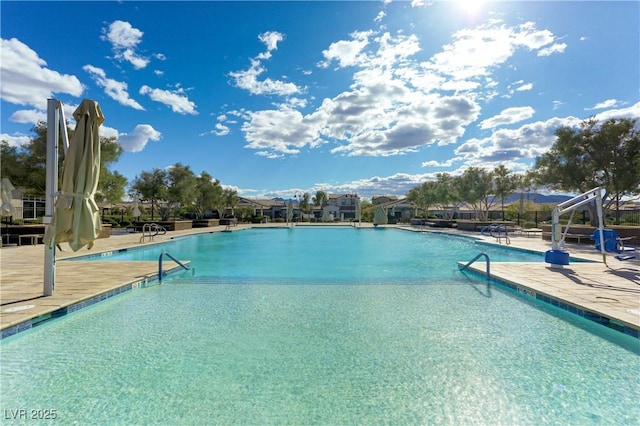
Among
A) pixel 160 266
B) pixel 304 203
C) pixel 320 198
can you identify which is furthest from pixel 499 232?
pixel 320 198

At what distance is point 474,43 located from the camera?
31.3 ft

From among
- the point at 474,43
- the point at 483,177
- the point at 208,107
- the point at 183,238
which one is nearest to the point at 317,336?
the point at 474,43

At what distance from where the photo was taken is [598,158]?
15070 millimetres

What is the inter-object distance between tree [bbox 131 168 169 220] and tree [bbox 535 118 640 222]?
78.7 ft

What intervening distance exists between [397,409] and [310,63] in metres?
14.7

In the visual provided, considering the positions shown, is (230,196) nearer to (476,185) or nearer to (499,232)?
(476,185)

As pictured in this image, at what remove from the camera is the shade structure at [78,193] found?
12.8 feet

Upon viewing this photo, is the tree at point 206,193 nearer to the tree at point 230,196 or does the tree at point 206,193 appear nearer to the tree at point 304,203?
the tree at point 230,196

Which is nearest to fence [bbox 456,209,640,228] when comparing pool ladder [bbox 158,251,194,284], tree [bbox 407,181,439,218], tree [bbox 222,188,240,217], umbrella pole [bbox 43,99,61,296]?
tree [bbox 407,181,439,218]

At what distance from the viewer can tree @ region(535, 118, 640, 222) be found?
1459 cm

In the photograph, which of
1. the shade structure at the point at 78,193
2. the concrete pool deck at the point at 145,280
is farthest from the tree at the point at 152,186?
the shade structure at the point at 78,193

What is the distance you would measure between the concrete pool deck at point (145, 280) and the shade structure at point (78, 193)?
88 centimetres

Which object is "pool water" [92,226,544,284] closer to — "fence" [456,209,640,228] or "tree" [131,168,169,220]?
"tree" [131,168,169,220]

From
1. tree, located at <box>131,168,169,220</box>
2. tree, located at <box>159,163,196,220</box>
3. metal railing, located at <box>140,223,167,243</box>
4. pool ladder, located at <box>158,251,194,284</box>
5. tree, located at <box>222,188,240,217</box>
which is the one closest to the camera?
pool ladder, located at <box>158,251,194,284</box>
